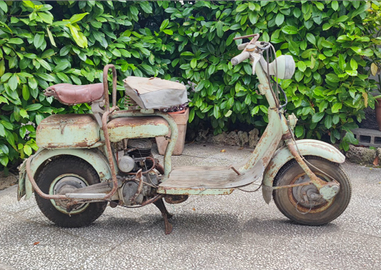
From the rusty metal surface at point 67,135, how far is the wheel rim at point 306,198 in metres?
1.51

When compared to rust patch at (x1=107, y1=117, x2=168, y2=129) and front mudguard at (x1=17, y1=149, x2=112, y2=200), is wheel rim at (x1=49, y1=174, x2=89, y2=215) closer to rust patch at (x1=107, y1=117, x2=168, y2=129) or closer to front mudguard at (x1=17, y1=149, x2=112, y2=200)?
front mudguard at (x1=17, y1=149, x2=112, y2=200)

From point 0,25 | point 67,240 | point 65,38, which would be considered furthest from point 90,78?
point 67,240

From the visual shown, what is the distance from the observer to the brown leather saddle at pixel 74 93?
258 centimetres

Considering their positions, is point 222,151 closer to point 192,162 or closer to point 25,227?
point 192,162

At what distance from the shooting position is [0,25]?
3.54 m

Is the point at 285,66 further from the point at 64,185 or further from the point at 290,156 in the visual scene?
the point at 64,185

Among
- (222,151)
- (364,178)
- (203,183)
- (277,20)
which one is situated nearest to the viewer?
(203,183)

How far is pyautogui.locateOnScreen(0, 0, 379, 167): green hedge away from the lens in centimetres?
374

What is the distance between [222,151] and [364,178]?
1789mm

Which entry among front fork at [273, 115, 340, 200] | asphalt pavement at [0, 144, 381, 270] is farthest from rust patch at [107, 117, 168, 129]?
front fork at [273, 115, 340, 200]

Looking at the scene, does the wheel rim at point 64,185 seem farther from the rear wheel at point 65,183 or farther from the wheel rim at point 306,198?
the wheel rim at point 306,198

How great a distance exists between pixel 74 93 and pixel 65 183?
675 mm

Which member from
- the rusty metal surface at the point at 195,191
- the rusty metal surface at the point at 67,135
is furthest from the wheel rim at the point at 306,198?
the rusty metal surface at the point at 67,135

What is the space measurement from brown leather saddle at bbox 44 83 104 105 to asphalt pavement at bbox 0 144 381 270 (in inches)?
38.8
